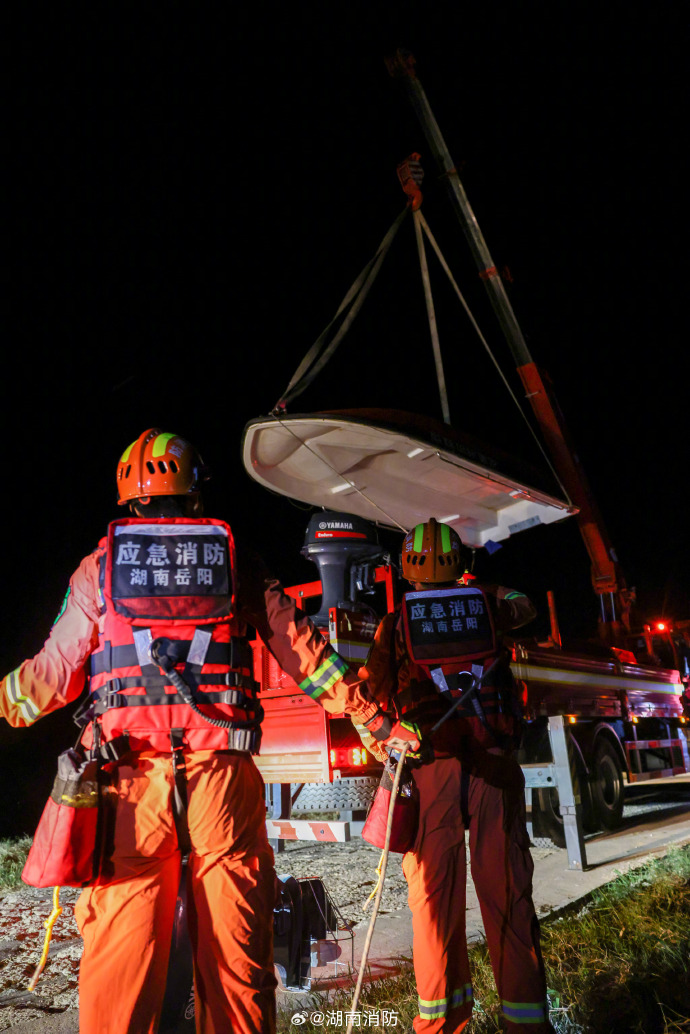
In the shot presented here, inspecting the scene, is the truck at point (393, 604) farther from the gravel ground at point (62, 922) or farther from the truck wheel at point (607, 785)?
the gravel ground at point (62, 922)

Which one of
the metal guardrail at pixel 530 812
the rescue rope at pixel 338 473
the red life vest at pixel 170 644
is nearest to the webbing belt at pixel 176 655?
the red life vest at pixel 170 644

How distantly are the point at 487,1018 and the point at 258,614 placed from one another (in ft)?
6.84

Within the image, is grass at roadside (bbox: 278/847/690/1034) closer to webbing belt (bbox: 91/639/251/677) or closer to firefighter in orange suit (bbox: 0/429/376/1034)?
firefighter in orange suit (bbox: 0/429/376/1034)

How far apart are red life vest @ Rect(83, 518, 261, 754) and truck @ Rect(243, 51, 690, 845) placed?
1910 millimetres

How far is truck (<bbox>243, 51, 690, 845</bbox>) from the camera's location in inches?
196

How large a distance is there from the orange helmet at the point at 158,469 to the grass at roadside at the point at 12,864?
4.77 m

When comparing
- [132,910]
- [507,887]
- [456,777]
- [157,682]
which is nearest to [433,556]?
[456,777]

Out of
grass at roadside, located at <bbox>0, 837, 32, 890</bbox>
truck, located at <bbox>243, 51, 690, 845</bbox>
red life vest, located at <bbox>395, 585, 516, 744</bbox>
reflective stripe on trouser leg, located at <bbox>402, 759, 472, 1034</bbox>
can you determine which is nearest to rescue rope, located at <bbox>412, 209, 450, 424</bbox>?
truck, located at <bbox>243, 51, 690, 845</bbox>

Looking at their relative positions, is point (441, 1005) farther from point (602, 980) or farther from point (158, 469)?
point (158, 469)

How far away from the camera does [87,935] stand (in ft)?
6.66

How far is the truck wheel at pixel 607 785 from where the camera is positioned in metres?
7.61

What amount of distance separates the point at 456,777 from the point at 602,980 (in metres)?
1.31

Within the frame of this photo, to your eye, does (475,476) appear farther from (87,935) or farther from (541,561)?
(541,561)

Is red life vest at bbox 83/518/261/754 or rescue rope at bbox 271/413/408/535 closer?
red life vest at bbox 83/518/261/754
